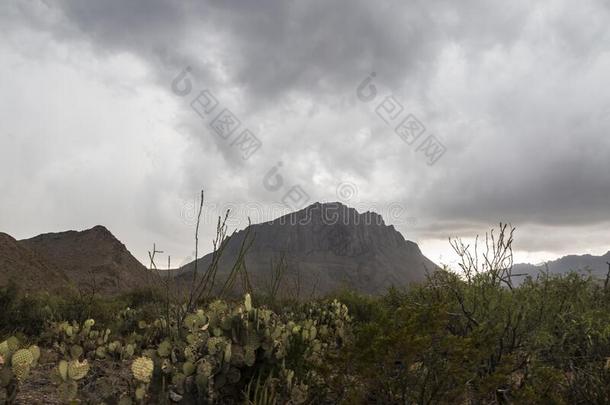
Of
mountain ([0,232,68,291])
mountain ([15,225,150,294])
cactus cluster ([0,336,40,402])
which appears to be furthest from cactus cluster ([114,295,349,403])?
mountain ([15,225,150,294])

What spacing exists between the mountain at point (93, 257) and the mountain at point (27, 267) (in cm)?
372

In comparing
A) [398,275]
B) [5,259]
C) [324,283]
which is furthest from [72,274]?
[398,275]

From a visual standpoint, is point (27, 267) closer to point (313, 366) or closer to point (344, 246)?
point (313, 366)

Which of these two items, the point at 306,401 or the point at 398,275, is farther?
the point at 398,275

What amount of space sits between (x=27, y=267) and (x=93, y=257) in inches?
457

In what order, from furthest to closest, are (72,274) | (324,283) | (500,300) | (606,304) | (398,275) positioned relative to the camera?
(398,275)
(324,283)
(72,274)
(606,304)
(500,300)

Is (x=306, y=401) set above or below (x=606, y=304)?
below

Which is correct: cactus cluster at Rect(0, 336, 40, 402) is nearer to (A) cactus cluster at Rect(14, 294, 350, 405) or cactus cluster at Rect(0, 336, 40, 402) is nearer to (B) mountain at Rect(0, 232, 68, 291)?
(A) cactus cluster at Rect(14, 294, 350, 405)

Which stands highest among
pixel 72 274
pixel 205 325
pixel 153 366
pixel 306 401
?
pixel 72 274

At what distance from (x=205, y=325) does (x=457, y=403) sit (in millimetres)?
2416

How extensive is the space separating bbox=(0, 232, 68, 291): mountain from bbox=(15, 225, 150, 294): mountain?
3717mm

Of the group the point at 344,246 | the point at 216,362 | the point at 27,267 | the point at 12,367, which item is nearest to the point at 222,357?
the point at 216,362

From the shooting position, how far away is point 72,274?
3706 cm

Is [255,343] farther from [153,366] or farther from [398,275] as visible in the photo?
[398,275]
